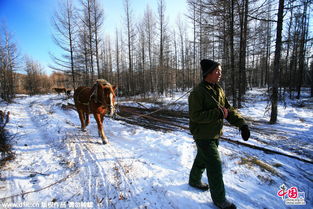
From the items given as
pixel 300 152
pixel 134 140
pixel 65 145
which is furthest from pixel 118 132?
pixel 300 152

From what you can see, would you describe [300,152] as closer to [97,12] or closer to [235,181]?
[235,181]

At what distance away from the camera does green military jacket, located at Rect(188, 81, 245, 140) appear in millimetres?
2008

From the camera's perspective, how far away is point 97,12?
17984 millimetres

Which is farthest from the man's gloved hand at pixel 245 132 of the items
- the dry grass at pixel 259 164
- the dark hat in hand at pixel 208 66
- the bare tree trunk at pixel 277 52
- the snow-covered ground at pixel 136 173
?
the bare tree trunk at pixel 277 52

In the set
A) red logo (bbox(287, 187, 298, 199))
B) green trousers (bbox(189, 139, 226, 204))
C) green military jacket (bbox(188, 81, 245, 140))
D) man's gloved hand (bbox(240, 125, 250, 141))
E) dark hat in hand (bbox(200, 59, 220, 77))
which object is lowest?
red logo (bbox(287, 187, 298, 199))

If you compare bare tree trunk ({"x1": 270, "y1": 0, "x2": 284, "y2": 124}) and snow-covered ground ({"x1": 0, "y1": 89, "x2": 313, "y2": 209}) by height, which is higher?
bare tree trunk ({"x1": 270, "y1": 0, "x2": 284, "y2": 124})

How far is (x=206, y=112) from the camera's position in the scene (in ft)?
6.59

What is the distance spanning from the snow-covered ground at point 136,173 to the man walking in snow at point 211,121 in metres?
0.44

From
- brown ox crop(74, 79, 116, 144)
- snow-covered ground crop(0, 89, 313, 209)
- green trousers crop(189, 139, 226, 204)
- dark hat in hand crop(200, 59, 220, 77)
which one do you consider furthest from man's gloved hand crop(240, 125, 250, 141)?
brown ox crop(74, 79, 116, 144)

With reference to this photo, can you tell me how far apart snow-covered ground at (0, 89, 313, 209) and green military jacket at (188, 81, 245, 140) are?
3.90ft

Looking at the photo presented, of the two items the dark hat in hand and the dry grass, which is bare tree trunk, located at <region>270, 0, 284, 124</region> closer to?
the dry grass

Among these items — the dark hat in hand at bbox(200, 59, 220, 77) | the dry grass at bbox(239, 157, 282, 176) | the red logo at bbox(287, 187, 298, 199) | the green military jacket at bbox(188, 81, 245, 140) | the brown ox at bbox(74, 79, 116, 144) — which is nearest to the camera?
the green military jacket at bbox(188, 81, 245, 140)

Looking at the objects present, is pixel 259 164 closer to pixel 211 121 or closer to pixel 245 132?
pixel 245 132

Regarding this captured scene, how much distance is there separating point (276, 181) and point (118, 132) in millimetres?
5146
